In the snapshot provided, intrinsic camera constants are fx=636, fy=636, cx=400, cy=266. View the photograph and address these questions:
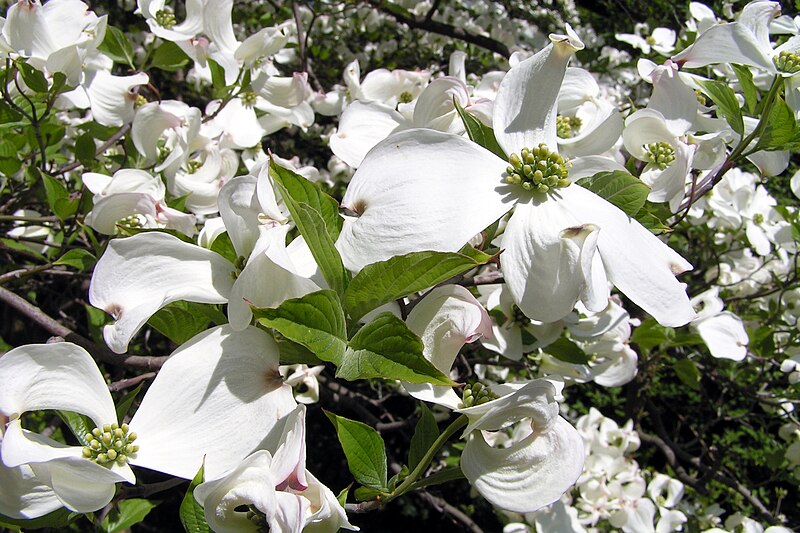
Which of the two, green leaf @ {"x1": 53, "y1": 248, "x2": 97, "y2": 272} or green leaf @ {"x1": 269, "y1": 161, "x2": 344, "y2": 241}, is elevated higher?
green leaf @ {"x1": 269, "y1": 161, "x2": 344, "y2": 241}

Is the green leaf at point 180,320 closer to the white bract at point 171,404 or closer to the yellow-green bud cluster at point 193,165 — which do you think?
the white bract at point 171,404

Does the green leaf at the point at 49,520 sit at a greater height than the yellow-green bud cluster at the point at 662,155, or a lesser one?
lesser

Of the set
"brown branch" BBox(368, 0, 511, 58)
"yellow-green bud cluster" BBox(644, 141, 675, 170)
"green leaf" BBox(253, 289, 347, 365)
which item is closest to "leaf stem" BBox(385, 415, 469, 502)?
"green leaf" BBox(253, 289, 347, 365)

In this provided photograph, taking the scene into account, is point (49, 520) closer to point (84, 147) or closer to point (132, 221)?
point (132, 221)

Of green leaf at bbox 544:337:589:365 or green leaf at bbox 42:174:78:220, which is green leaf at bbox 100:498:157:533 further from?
green leaf at bbox 544:337:589:365

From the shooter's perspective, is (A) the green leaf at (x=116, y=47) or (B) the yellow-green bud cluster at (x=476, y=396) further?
(A) the green leaf at (x=116, y=47)

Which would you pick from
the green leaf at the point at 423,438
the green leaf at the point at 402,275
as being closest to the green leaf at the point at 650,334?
the green leaf at the point at 423,438
